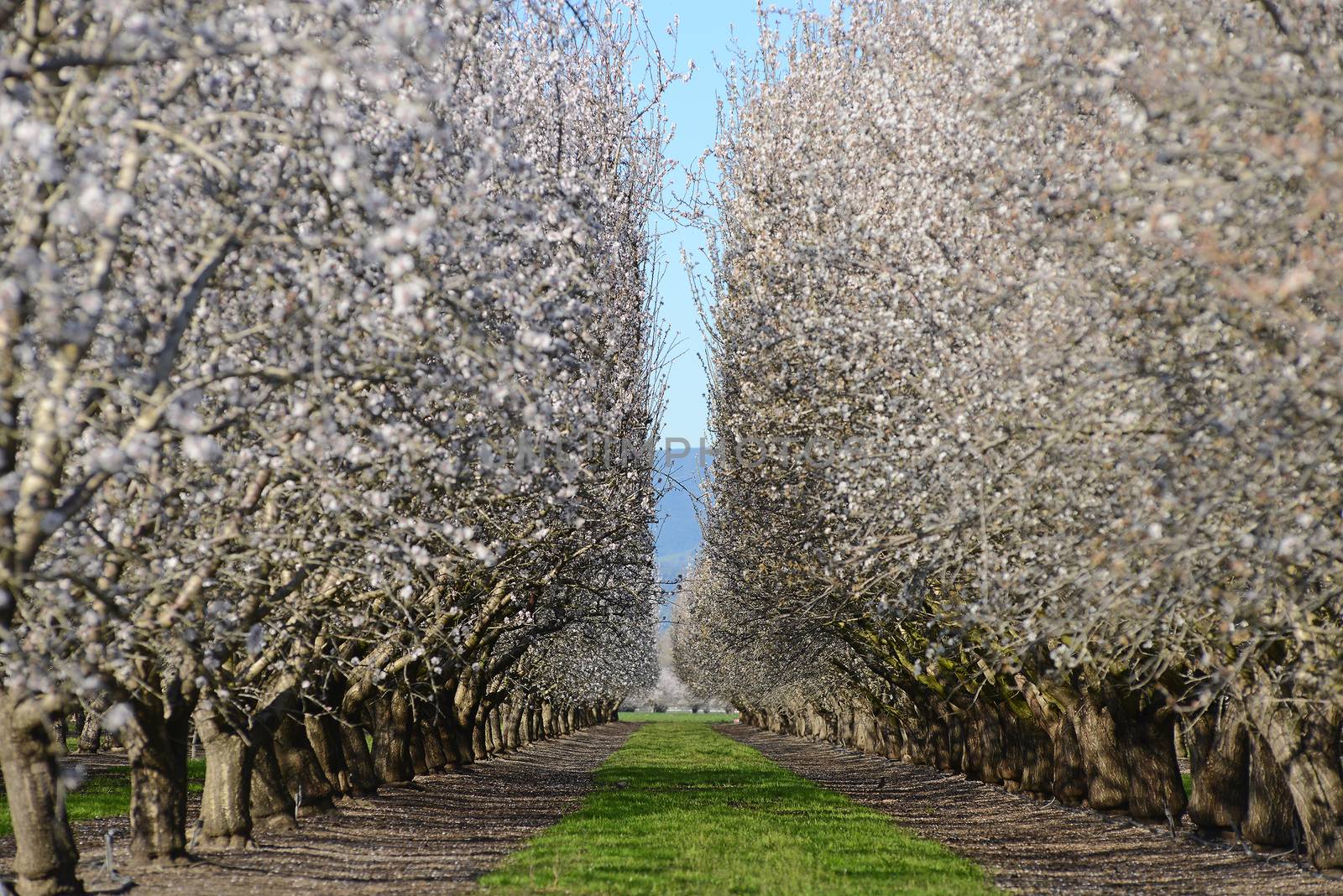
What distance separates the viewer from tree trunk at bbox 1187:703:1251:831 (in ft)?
76.5

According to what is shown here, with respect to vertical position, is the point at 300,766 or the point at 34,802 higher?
the point at 300,766

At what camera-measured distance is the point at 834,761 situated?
60344mm

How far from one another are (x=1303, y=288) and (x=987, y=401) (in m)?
5.30

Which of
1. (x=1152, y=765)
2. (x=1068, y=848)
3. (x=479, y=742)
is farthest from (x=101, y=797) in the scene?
(x=1152, y=765)

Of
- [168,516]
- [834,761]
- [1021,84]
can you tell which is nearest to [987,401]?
[1021,84]

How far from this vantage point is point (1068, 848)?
23734 mm

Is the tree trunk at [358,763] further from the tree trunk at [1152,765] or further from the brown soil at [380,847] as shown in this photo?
the tree trunk at [1152,765]

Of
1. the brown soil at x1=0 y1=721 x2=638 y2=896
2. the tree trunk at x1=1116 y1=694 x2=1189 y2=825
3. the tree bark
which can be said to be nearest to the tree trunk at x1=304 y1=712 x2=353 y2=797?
the brown soil at x1=0 y1=721 x2=638 y2=896

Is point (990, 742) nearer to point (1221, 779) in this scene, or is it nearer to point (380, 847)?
point (1221, 779)

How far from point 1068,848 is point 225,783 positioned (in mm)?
14678

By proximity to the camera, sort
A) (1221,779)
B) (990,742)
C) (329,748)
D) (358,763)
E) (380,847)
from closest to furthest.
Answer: (380,847), (1221,779), (329,748), (358,763), (990,742)

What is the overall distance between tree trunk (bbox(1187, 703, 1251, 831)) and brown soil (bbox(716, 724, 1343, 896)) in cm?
68

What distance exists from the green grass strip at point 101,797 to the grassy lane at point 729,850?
8455 mm

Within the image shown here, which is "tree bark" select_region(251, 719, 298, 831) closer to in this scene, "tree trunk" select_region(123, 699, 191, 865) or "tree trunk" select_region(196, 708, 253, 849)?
"tree trunk" select_region(196, 708, 253, 849)
